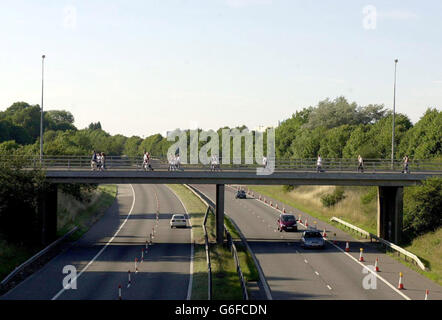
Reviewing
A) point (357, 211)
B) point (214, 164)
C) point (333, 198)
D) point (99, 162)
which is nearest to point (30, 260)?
point (99, 162)

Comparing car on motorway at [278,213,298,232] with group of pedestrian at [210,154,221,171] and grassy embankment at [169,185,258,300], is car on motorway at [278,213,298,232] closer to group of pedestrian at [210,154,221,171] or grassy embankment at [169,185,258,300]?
grassy embankment at [169,185,258,300]

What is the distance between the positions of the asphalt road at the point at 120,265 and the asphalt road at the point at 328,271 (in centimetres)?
519

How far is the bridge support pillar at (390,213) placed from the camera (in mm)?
44844

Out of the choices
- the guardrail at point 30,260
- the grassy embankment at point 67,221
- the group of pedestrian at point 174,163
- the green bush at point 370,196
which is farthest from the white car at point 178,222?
the green bush at point 370,196

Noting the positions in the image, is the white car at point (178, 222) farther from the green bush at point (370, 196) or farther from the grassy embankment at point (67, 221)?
the green bush at point (370, 196)

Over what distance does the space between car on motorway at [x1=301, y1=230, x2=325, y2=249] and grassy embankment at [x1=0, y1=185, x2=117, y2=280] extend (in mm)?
19080

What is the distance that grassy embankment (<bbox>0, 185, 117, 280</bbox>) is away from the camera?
35500mm

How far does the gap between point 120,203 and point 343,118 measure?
6342 centimetres

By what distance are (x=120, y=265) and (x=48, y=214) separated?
1135 centimetres

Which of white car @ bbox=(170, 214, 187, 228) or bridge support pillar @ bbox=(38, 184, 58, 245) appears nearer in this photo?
bridge support pillar @ bbox=(38, 184, 58, 245)

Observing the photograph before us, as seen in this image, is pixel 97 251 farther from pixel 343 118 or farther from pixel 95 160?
pixel 343 118

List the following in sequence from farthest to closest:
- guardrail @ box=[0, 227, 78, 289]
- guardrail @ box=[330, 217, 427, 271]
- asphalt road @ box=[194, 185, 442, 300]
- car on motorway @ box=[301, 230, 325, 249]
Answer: car on motorway @ box=[301, 230, 325, 249] → guardrail @ box=[330, 217, 427, 271] → guardrail @ box=[0, 227, 78, 289] → asphalt road @ box=[194, 185, 442, 300]

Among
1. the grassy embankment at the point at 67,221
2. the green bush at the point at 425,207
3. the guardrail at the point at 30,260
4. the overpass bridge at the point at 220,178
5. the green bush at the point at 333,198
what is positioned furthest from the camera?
the green bush at the point at 333,198

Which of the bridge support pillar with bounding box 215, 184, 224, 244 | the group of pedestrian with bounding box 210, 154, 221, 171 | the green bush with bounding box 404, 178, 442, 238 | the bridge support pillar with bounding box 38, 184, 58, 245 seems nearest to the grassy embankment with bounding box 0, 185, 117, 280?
the bridge support pillar with bounding box 38, 184, 58, 245
